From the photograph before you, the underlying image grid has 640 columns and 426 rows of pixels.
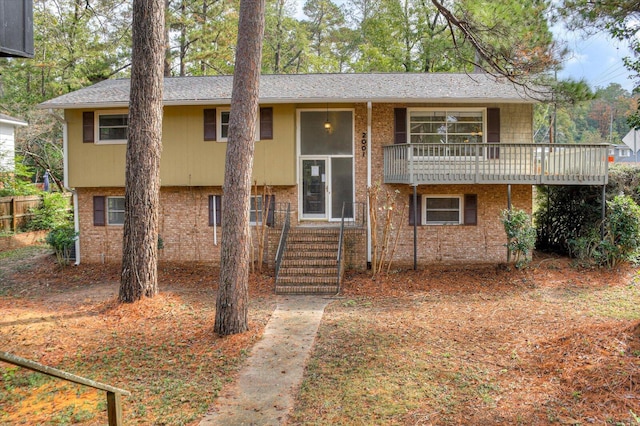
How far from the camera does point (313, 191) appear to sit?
13.8m

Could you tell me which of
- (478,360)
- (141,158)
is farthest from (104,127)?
(478,360)

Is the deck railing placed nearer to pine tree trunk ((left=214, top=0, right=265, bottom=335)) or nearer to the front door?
the front door

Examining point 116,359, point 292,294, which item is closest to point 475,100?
point 292,294

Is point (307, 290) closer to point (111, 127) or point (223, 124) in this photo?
point (223, 124)

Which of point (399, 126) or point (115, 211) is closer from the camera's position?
point (399, 126)

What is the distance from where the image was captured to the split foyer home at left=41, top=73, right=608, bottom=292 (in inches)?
510

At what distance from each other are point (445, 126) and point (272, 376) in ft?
32.5

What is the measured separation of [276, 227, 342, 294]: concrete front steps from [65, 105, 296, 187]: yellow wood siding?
1.73 metres

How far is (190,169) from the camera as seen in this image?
1346 cm

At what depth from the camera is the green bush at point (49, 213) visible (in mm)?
18750

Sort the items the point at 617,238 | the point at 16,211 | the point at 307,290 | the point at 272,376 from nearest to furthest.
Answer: the point at 272,376 → the point at 307,290 → the point at 617,238 → the point at 16,211

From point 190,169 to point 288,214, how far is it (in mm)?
3128

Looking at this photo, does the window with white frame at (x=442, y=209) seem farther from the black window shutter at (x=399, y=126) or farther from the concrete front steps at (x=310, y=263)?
the concrete front steps at (x=310, y=263)

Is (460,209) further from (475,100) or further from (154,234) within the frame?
(154,234)
